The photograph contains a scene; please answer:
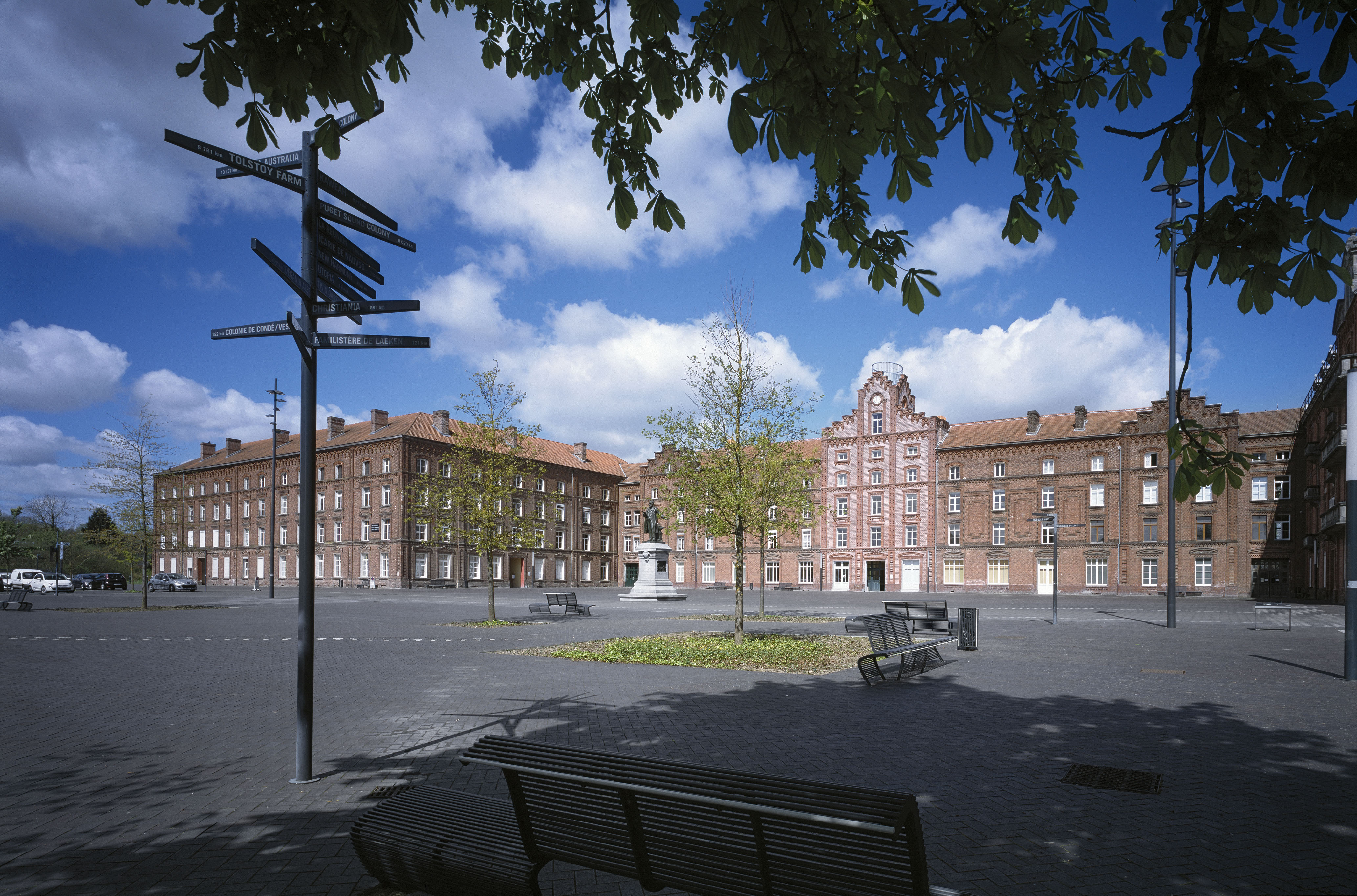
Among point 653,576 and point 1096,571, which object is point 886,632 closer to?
point 653,576

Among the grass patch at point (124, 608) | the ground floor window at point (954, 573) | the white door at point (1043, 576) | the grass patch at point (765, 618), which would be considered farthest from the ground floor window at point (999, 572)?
the grass patch at point (124, 608)

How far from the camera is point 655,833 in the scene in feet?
10.6

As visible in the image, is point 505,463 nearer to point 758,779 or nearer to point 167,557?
point 758,779

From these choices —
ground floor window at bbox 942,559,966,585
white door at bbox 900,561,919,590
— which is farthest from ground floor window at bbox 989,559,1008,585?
white door at bbox 900,561,919,590

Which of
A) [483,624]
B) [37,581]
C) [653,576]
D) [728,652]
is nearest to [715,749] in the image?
[728,652]

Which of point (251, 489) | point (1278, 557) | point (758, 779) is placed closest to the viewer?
point (758, 779)

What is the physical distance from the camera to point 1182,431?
3244 mm

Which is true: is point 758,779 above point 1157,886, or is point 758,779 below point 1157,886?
above

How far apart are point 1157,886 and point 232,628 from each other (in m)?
22.4

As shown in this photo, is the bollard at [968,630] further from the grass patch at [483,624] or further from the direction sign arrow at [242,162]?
the direction sign arrow at [242,162]

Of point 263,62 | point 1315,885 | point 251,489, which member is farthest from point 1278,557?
point 251,489

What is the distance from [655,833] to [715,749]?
3.93 metres

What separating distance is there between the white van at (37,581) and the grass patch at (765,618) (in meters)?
41.3

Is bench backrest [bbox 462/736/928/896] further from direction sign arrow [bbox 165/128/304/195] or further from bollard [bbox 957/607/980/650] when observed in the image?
bollard [bbox 957/607/980/650]
